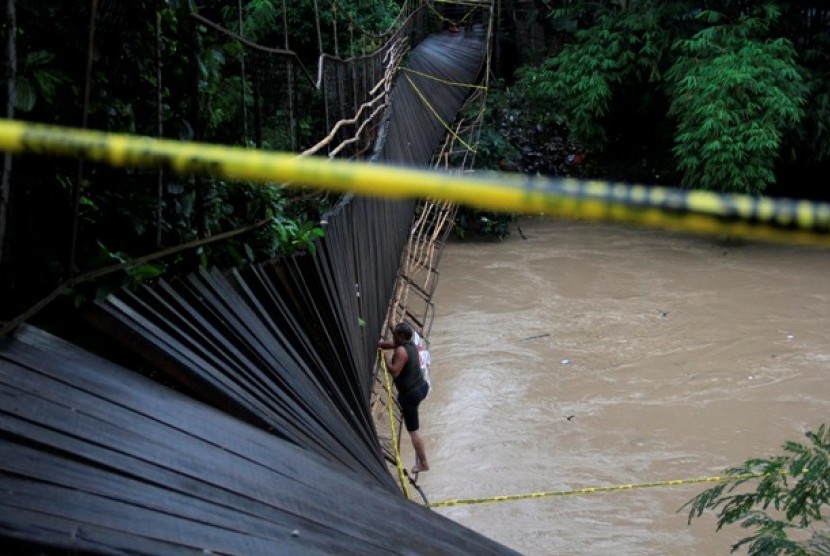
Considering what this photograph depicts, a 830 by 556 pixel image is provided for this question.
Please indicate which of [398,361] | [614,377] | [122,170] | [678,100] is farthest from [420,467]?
[678,100]

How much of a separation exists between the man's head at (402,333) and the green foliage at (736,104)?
6.99 metres

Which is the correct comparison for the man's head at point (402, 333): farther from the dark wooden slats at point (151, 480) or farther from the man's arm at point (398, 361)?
the dark wooden slats at point (151, 480)

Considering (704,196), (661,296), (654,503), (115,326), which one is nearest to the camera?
(704,196)

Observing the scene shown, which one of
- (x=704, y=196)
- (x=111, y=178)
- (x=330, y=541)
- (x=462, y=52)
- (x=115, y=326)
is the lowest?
(x=330, y=541)

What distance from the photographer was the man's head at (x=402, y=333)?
524 cm

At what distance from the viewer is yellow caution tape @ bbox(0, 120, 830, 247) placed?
71 cm

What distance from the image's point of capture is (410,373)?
5434mm

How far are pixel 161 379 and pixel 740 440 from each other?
18.5 ft

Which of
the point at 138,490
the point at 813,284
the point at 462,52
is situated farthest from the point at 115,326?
the point at 462,52

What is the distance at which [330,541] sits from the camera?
1.88 m

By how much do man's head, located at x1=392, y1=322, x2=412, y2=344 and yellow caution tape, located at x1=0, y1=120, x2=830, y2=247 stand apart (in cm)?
432

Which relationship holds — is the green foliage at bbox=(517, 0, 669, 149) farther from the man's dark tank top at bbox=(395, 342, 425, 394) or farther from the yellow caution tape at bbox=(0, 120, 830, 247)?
the yellow caution tape at bbox=(0, 120, 830, 247)

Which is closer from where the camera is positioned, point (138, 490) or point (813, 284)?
point (138, 490)

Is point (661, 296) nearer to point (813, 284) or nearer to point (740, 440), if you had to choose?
point (813, 284)
